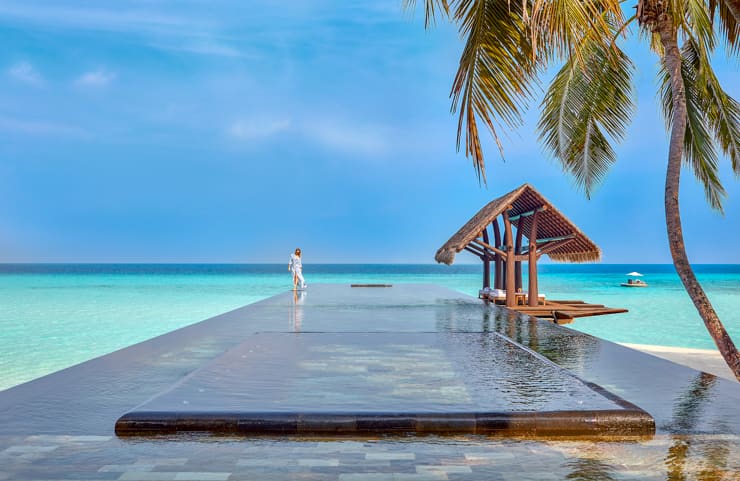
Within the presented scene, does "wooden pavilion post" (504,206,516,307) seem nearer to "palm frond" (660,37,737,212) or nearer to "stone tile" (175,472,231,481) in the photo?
"palm frond" (660,37,737,212)

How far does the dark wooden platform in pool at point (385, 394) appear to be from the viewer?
116 inches

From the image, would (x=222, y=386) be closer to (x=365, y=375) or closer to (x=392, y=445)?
(x=365, y=375)

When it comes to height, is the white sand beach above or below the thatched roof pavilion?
below

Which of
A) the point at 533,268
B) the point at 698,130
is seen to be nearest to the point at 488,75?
the point at 698,130

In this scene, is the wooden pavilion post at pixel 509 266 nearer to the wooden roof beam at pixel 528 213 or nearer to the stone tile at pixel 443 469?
the wooden roof beam at pixel 528 213

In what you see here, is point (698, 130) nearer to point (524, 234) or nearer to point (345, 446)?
point (345, 446)

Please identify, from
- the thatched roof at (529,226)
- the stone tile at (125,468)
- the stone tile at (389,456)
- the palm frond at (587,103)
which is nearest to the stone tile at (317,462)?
the stone tile at (389,456)

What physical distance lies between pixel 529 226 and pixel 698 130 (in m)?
5.96

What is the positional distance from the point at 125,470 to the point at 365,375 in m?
1.89

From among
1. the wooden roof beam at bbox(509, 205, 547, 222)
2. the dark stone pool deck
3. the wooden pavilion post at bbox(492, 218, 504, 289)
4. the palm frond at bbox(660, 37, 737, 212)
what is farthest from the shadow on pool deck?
the wooden pavilion post at bbox(492, 218, 504, 289)

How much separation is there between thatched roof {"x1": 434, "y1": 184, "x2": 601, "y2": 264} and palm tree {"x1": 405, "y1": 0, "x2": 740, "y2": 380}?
3.02 meters

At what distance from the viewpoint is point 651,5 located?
3822 mm

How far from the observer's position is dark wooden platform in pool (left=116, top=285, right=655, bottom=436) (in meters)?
2.94

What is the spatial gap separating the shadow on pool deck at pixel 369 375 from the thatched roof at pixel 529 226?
3.18m
